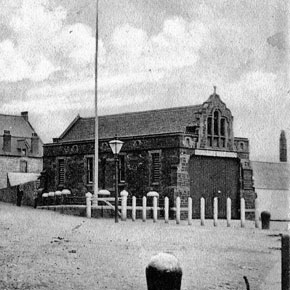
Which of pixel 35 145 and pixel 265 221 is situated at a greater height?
pixel 35 145

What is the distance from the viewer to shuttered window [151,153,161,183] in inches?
877

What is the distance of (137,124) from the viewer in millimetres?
24125

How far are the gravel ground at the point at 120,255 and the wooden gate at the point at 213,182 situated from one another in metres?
6.89

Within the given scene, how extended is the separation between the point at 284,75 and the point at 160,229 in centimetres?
517

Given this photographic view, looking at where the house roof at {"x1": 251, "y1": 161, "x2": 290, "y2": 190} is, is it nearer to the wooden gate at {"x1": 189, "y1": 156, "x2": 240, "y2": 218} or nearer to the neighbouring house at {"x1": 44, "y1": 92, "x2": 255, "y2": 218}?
the neighbouring house at {"x1": 44, "y1": 92, "x2": 255, "y2": 218}

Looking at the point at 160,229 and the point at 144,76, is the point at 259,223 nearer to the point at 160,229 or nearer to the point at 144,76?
the point at 160,229

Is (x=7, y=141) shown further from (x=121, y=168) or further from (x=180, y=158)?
(x=180, y=158)

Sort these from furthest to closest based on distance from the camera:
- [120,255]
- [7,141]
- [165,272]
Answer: [7,141] < [120,255] < [165,272]

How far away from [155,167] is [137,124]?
2.39 metres

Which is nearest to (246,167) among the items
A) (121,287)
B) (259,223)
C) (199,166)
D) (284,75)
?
(199,166)

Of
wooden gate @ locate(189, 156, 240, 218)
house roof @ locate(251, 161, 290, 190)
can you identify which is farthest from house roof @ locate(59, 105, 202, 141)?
house roof @ locate(251, 161, 290, 190)

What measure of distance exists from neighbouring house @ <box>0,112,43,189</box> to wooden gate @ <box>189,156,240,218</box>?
18.8 metres

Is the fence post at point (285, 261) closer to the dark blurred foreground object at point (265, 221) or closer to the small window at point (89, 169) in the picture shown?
the dark blurred foreground object at point (265, 221)

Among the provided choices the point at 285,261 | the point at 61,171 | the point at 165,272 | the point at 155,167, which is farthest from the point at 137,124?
the point at 165,272
